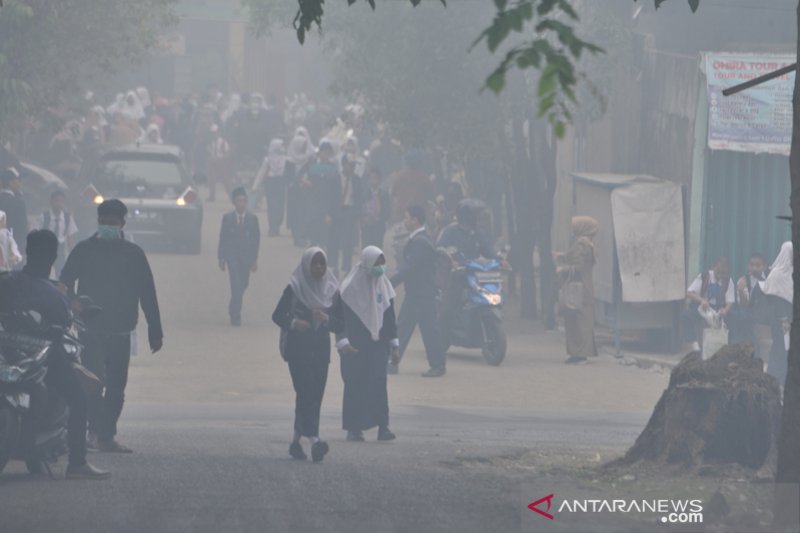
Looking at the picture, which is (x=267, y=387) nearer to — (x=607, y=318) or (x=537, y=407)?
(x=537, y=407)

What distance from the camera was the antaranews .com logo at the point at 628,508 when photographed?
9.52m

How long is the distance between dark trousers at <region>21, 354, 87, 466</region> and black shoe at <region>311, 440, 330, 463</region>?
1.67 meters

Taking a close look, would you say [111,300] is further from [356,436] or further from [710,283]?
[710,283]

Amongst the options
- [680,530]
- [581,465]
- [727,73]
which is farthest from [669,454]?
[727,73]

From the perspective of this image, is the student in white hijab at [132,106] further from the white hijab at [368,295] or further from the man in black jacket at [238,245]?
the white hijab at [368,295]

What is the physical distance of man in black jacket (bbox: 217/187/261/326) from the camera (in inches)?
822

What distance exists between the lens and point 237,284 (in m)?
20.8

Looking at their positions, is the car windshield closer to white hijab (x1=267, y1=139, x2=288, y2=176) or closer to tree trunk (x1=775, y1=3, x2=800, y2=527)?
white hijab (x1=267, y1=139, x2=288, y2=176)

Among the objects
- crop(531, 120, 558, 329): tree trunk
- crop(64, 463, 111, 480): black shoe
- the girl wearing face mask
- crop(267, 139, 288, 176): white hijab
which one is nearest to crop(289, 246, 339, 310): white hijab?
the girl wearing face mask

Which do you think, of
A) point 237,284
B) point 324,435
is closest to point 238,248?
point 237,284

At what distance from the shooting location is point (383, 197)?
25.4 m

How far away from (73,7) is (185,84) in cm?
4150

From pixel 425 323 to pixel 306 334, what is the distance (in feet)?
19.7

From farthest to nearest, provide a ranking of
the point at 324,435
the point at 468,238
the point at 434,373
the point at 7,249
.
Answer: the point at 468,238
the point at 434,373
the point at 7,249
the point at 324,435
